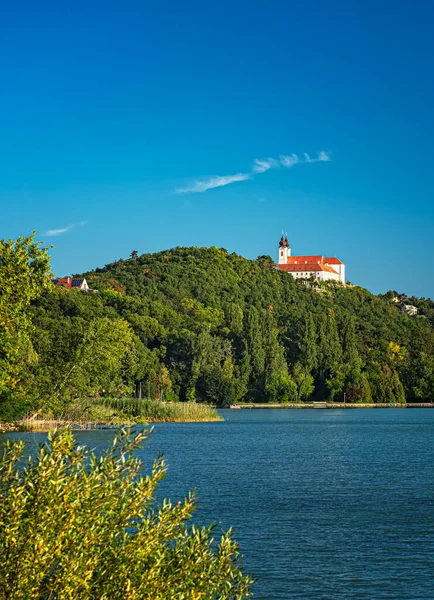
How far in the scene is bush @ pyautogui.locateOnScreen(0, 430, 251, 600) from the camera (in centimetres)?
694

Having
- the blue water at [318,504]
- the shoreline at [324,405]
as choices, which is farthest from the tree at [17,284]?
the shoreline at [324,405]

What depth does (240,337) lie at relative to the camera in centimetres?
11994

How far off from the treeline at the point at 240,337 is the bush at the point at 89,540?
229 ft

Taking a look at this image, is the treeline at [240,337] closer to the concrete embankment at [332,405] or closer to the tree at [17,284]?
the concrete embankment at [332,405]

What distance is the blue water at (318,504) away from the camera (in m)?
18.6

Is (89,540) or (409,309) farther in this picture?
(409,309)

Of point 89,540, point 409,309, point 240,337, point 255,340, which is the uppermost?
point 409,309

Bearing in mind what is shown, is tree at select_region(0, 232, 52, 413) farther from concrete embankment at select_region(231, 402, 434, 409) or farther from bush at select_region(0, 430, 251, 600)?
concrete embankment at select_region(231, 402, 434, 409)

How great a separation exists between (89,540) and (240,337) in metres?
113

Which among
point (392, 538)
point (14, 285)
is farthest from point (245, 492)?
point (14, 285)

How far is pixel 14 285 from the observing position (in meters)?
16.4

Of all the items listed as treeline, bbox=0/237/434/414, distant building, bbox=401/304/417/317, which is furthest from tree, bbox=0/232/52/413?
distant building, bbox=401/304/417/317

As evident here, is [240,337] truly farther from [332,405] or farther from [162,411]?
[162,411]

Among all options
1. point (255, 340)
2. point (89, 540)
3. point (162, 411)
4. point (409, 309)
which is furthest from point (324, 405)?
point (89, 540)
